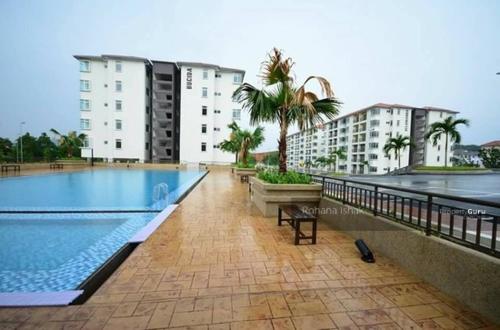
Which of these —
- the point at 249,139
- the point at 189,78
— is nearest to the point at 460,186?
the point at 249,139

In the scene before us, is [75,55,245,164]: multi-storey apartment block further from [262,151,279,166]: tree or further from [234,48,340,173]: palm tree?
[234,48,340,173]: palm tree

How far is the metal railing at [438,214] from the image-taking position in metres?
2.37

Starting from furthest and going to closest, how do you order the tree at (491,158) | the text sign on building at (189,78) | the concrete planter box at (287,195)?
1. the tree at (491,158)
2. the text sign on building at (189,78)
3. the concrete planter box at (287,195)

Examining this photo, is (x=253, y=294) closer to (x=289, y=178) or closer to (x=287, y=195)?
(x=287, y=195)

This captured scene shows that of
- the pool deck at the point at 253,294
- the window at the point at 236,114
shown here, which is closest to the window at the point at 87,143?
the window at the point at 236,114

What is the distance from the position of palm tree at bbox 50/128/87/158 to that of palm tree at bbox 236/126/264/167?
2651cm

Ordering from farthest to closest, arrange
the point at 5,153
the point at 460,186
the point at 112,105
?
1. the point at 112,105
2. the point at 5,153
3. the point at 460,186

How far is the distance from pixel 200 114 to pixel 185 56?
15537 mm

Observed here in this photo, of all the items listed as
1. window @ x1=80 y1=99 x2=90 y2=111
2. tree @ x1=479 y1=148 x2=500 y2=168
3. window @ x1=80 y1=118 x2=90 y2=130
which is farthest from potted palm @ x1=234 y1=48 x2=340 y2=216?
tree @ x1=479 y1=148 x2=500 y2=168

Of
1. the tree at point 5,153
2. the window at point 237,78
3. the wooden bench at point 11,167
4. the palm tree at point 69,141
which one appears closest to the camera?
the wooden bench at point 11,167

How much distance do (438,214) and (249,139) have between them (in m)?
15.2

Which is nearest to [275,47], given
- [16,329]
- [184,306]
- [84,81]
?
[184,306]

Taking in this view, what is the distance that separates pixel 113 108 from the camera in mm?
33969

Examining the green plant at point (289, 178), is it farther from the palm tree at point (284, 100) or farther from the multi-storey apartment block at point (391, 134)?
the multi-storey apartment block at point (391, 134)
